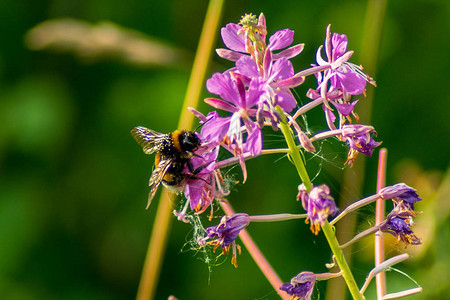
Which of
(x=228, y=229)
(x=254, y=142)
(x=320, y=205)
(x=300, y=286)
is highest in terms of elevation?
(x=254, y=142)

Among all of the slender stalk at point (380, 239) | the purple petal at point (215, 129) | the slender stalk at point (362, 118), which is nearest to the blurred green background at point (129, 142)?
the slender stalk at point (362, 118)

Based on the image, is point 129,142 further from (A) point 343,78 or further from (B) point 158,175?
(A) point 343,78

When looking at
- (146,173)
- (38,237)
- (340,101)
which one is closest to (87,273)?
(38,237)

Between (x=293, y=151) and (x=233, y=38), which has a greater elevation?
(x=233, y=38)

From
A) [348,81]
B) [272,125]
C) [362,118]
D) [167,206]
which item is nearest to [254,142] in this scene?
[272,125]

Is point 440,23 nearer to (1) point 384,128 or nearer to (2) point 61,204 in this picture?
(1) point 384,128
